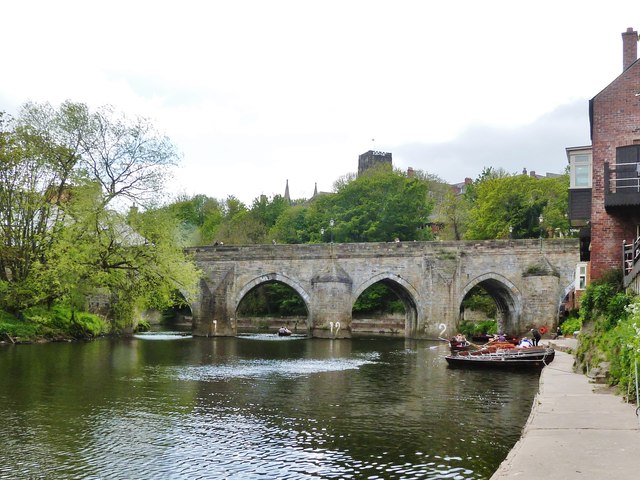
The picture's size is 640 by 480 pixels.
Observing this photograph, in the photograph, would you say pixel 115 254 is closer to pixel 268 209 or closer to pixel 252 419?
pixel 252 419

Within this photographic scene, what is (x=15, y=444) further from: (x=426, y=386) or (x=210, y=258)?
(x=210, y=258)

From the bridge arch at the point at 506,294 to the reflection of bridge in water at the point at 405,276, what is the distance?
2.5 inches

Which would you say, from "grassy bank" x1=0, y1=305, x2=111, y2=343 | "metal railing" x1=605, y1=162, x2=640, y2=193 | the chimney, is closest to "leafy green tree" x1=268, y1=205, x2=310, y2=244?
"grassy bank" x1=0, y1=305, x2=111, y2=343

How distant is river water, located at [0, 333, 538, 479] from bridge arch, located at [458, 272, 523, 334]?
18.3 metres

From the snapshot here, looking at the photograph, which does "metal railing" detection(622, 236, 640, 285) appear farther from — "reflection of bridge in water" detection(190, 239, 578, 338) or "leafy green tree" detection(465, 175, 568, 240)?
"leafy green tree" detection(465, 175, 568, 240)

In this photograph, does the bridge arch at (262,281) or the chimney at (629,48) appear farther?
the bridge arch at (262,281)

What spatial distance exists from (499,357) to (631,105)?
32.4 ft

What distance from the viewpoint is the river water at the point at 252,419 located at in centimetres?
1055

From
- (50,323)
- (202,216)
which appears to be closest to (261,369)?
(50,323)

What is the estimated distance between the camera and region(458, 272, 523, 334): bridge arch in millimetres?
43875

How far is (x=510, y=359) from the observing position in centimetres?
2522

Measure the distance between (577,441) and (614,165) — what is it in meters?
13.3

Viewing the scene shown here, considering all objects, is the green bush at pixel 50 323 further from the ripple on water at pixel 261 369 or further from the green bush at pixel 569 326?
the green bush at pixel 569 326

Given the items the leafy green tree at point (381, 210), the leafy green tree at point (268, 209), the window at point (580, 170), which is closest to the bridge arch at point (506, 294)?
the leafy green tree at point (381, 210)
